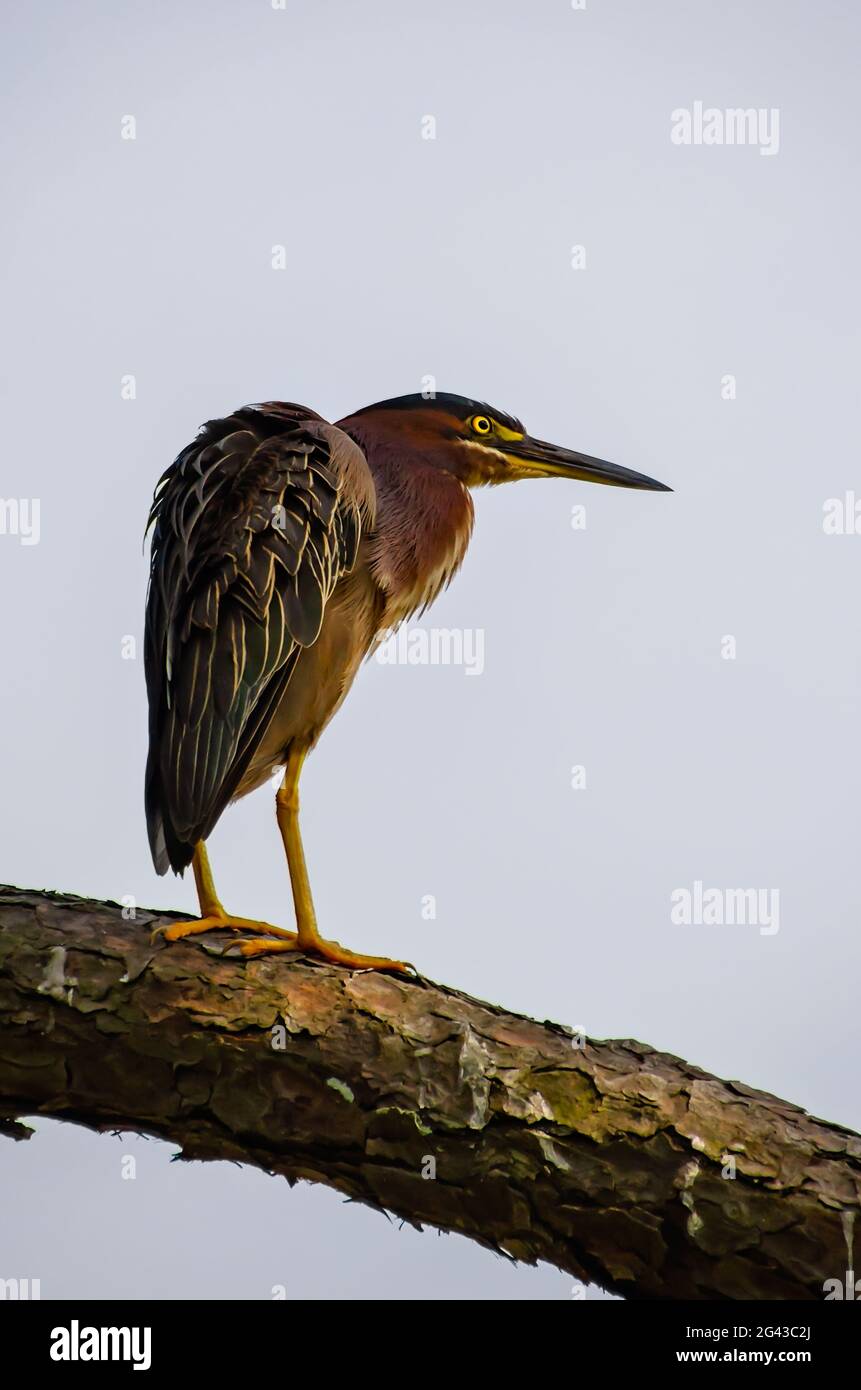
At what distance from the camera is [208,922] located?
3461mm

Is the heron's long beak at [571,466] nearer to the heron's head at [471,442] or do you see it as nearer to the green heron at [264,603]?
the heron's head at [471,442]

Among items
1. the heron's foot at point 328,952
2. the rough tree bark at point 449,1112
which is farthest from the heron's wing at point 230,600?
the rough tree bark at point 449,1112

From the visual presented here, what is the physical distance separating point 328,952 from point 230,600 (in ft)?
3.73

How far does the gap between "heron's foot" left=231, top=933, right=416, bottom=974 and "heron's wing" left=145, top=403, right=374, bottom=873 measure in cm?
44

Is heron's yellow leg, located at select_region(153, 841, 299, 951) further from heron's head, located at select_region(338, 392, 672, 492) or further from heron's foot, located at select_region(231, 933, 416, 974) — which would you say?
heron's head, located at select_region(338, 392, 672, 492)

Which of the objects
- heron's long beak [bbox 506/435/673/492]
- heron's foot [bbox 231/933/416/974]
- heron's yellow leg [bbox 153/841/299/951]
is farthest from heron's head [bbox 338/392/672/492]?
heron's foot [bbox 231/933/416/974]

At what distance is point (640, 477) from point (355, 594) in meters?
1.45

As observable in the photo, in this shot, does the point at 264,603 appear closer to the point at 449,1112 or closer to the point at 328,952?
the point at 328,952

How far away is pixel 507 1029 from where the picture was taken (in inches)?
122

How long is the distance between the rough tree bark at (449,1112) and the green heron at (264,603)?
1.44ft

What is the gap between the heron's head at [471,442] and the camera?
4.71 metres

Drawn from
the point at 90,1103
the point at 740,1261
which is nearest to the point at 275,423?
the point at 90,1103

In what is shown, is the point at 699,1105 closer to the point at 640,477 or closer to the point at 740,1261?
the point at 740,1261
